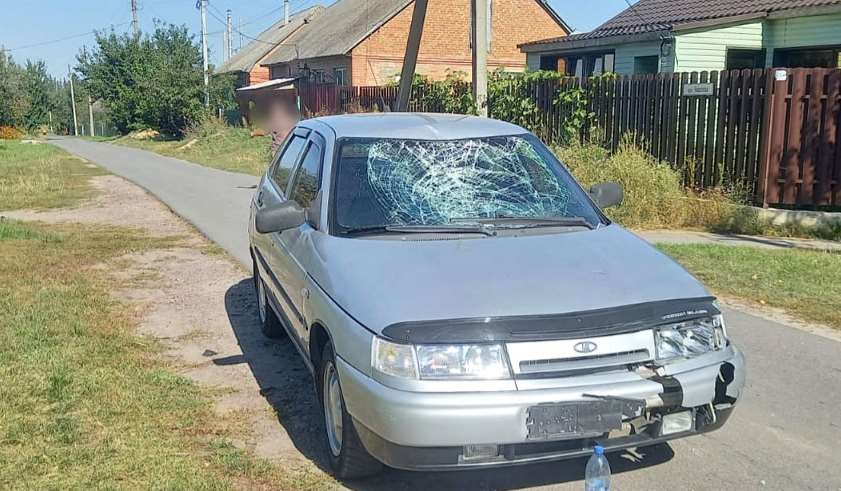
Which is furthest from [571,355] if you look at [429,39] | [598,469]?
[429,39]

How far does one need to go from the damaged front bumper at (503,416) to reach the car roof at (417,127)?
1.98m

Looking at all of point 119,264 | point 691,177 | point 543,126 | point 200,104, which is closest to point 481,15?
point 543,126

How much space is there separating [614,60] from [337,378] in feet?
60.2

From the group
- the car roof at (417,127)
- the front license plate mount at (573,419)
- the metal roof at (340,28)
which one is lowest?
the front license plate mount at (573,419)

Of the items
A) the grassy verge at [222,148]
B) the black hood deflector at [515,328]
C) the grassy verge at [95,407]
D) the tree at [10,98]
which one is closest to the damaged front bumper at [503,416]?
the black hood deflector at [515,328]

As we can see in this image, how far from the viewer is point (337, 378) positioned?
3.75 meters

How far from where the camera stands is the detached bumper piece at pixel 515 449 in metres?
3.31

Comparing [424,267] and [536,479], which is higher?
[424,267]

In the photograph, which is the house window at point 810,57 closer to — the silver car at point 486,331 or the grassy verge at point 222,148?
the grassy verge at point 222,148

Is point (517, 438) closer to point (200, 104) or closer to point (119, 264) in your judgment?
point (119, 264)

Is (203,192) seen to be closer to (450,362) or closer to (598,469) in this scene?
(450,362)

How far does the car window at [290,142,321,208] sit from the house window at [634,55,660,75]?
51.3 feet

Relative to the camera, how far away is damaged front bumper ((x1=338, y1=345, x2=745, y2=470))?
3.24 m

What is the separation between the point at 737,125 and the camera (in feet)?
37.7
